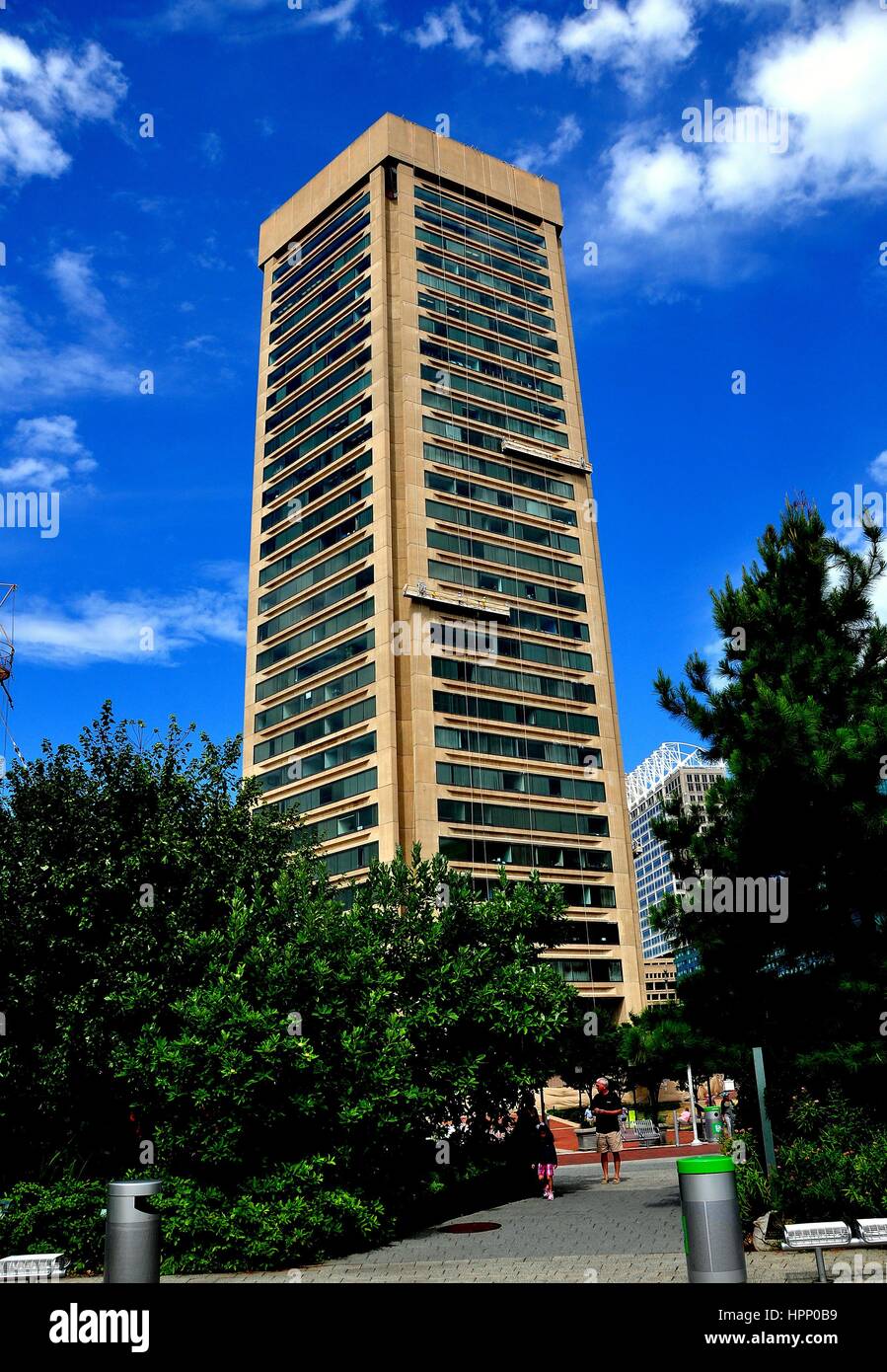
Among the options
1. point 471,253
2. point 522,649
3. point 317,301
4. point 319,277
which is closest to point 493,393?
point 471,253

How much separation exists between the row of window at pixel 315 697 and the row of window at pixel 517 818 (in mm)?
9734

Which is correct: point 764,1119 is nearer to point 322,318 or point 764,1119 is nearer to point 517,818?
point 517,818

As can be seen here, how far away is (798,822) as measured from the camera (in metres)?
16.3

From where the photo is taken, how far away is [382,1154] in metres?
17.0

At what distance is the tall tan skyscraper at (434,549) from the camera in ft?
212

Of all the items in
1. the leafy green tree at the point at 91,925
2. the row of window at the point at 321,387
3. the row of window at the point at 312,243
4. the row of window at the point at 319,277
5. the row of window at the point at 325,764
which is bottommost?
the leafy green tree at the point at 91,925

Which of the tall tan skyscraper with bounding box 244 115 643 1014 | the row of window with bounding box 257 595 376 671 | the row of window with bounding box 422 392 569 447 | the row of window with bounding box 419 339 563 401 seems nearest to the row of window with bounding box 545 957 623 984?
the tall tan skyscraper with bounding box 244 115 643 1014

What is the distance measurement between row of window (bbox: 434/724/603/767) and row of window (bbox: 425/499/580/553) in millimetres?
14882

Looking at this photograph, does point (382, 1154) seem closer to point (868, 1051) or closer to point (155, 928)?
point (155, 928)

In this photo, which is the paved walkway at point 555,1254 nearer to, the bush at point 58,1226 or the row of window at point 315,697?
the bush at point 58,1226

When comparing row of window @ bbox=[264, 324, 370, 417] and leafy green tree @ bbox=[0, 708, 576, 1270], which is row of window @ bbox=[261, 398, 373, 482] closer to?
row of window @ bbox=[264, 324, 370, 417]

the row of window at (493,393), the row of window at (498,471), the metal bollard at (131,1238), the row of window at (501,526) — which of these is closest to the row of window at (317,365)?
the row of window at (493,393)

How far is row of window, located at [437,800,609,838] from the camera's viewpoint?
2483 inches
